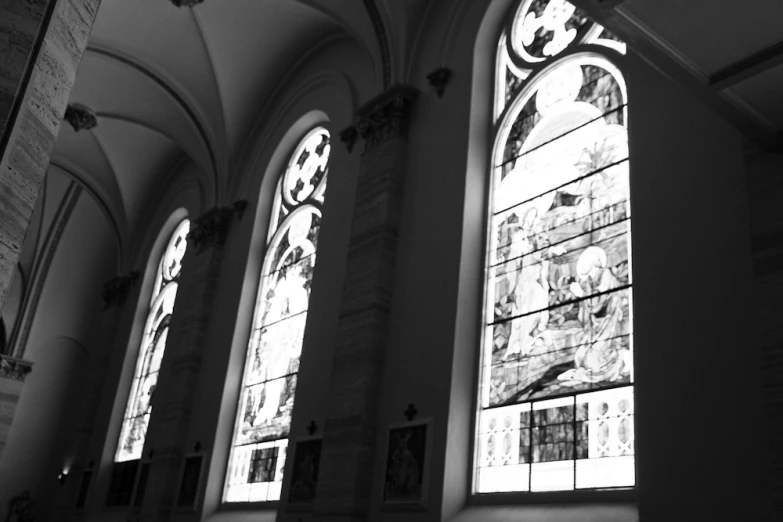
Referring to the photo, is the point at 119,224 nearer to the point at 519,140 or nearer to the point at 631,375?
the point at 519,140

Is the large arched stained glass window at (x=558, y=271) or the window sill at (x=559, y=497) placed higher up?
the large arched stained glass window at (x=558, y=271)

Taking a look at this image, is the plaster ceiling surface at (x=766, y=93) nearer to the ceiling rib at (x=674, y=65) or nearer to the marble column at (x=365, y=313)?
the ceiling rib at (x=674, y=65)

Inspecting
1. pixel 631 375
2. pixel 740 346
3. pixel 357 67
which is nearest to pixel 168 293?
pixel 357 67

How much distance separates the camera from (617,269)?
6469 mm

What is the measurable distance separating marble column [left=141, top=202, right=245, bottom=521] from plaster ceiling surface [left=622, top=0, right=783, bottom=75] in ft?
28.8

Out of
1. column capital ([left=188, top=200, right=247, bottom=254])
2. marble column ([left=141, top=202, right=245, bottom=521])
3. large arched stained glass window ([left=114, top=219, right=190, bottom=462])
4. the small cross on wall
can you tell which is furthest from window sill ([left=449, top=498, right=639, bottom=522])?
large arched stained glass window ([left=114, top=219, right=190, bottom=462])

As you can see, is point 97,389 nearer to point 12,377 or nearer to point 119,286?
point 119,286

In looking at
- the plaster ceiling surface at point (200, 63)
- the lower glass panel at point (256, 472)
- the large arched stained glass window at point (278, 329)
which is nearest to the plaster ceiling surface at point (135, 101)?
the plaster ceiling surface at point (200, 63)

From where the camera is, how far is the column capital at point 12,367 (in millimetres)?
17297

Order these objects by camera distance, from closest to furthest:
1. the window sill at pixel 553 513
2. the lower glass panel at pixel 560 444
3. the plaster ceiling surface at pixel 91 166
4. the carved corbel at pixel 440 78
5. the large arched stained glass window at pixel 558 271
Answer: the window sill at pixel 553 513 < the lower glass panel at pixel 560 444 < the large arched stained glass window at pixel 558 271 < the carved corbel at pixel 440 78 < the plaster ceiling surface at pixel 91 166

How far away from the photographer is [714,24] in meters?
4.23

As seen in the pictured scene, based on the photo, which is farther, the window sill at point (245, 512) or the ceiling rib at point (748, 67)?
the window sill at point (245, 512)

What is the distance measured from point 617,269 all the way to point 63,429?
49.7 feet

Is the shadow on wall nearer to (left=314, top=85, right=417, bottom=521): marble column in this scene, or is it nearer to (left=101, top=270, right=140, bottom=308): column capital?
(left=101, top=270, right=140, bottom=308): column capital
